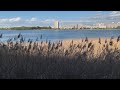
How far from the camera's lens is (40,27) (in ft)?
12.7

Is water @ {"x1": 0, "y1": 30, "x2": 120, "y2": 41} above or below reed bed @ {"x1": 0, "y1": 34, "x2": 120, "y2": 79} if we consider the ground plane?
above

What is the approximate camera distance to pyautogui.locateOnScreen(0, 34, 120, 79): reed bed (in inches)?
147

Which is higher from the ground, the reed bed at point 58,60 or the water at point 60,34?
the water at point 60,34

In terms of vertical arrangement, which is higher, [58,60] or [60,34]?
[60,34]

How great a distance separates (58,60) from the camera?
153 inches

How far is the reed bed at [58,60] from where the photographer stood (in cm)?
374
